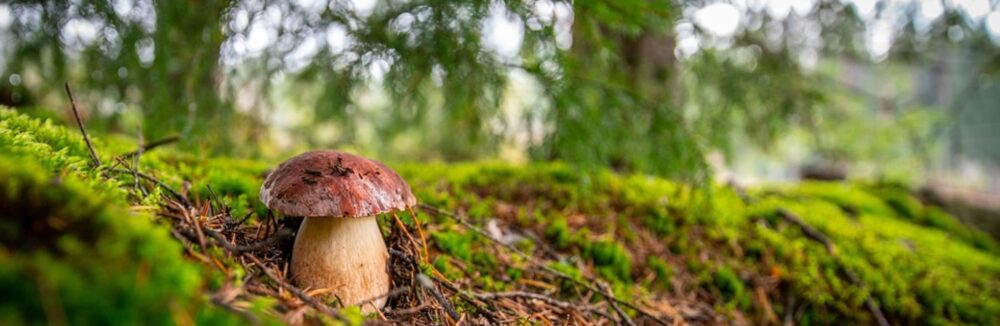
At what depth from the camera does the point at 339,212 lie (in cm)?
127

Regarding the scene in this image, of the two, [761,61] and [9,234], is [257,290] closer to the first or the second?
[9,234]

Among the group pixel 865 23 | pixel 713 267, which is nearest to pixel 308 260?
pixel 713 267

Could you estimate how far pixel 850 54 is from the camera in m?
4.95

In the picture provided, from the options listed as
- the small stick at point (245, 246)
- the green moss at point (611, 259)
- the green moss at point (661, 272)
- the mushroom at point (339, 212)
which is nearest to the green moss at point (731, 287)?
the green moss at point (661, 272)

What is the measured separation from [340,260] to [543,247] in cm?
112

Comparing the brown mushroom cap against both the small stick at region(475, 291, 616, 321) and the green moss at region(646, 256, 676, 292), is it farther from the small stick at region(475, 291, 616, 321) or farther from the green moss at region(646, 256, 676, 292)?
the green moss at region(646, 256, 676, 292)

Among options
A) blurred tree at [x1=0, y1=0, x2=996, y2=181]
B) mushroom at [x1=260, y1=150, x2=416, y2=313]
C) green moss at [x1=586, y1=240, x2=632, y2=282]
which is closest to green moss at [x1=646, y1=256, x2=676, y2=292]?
green moss at [x1=586, y1=240, x2=632, y2=282]

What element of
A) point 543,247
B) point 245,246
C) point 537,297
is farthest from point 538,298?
point 245,246

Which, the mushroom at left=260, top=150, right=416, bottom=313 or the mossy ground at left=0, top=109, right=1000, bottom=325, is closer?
the mossy ground at left=0, top=109, right=1000, bottom=325

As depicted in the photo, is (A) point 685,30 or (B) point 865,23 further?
(B) point 865,23

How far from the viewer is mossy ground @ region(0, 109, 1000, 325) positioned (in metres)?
0.69

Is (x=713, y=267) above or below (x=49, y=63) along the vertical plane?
below

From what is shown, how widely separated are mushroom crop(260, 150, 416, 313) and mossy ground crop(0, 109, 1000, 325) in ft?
0.64

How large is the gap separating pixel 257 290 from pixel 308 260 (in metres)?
0.35
